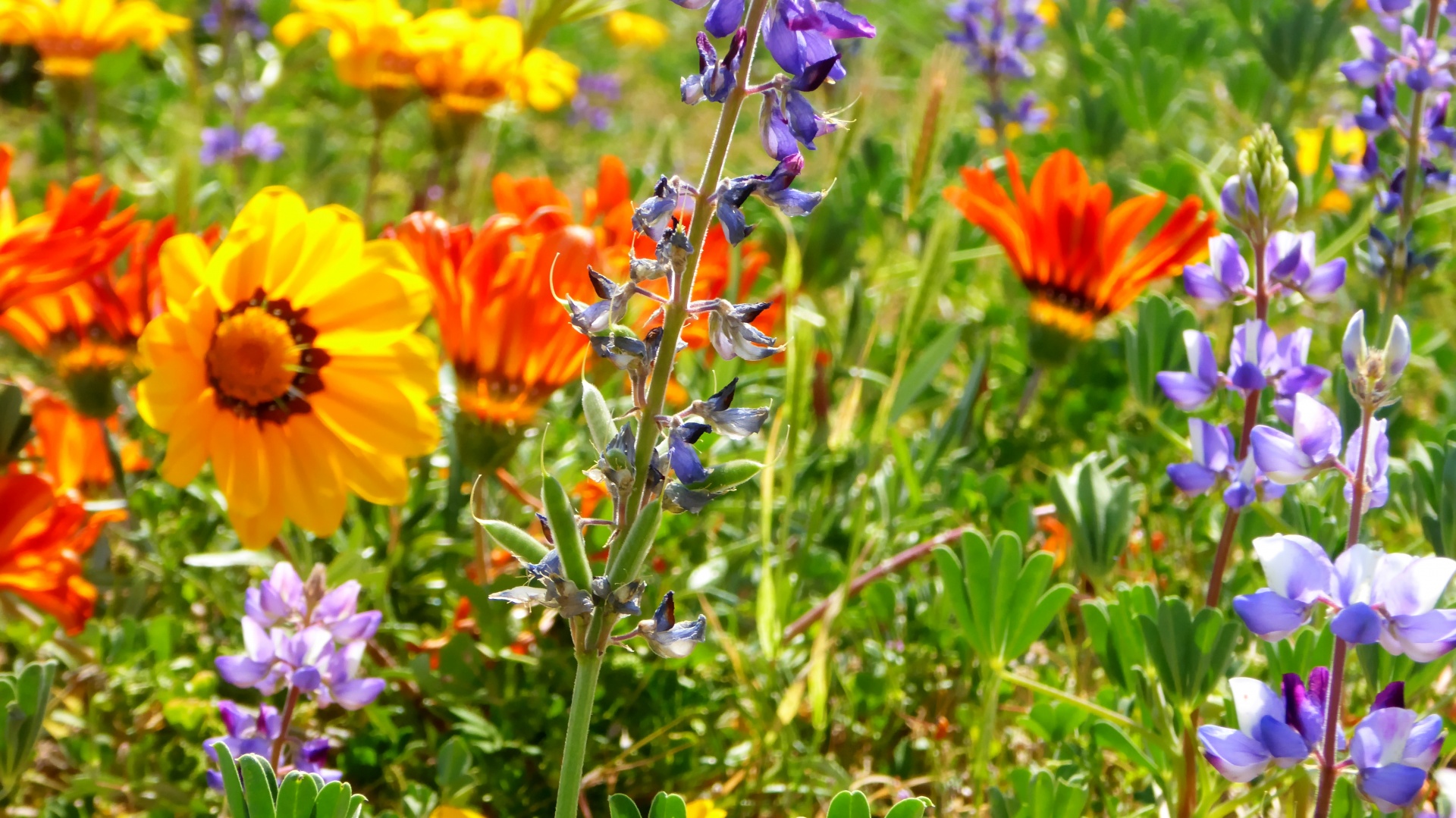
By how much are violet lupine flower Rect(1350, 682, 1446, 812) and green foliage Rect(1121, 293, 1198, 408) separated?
692mm

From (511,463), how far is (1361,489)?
4.24ft

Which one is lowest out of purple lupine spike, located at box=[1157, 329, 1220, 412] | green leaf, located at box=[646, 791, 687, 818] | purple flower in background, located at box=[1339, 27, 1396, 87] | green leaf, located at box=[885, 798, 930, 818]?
green leaf, located at box=[646, 791, 687, 818]

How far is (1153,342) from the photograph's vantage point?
1.66 meters

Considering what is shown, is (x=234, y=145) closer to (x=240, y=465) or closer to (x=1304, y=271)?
(x=240, y=465)

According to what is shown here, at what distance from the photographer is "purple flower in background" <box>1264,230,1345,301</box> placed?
1352mm

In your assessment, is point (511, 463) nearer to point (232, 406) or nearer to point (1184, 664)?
point (232, 406)

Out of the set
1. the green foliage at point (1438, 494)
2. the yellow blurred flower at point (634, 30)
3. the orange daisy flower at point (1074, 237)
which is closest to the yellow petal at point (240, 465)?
the orange daisy flower at point (1074, 237)

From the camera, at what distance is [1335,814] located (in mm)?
1194

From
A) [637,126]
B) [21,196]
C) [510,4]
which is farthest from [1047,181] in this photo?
[637,126]

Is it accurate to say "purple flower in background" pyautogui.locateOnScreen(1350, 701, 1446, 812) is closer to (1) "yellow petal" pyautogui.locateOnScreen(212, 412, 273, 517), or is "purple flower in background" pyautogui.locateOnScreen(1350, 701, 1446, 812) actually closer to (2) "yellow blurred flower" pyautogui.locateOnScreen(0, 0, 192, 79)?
(1) "yellow petal" pyautogui.locateOnScreen(212, 412, 273, 517)

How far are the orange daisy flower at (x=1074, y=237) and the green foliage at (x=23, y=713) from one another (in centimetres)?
140

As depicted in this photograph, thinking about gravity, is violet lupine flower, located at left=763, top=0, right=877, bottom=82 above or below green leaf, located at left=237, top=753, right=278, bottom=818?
above

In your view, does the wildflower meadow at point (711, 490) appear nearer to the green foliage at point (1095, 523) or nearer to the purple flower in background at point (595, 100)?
the green foliage at point (1095, 523)

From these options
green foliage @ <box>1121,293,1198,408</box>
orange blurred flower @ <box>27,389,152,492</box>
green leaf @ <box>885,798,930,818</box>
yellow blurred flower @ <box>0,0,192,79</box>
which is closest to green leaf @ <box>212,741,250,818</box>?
green leaf @ <box>885,798,930,818</box>
